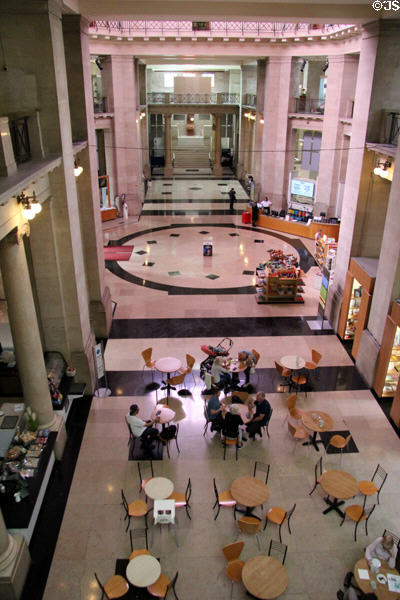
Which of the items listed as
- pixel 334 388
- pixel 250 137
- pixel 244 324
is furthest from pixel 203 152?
pixel 334 388

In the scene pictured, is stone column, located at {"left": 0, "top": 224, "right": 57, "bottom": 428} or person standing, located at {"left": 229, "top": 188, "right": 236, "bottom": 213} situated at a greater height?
stone column, located at {"left": 0, "top": 224, "right": 57, "bottom": 428}

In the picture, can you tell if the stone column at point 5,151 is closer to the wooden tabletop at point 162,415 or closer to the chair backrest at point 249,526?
the wooden tabletop at point 162,415

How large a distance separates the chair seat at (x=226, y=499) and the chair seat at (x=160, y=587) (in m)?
1.33

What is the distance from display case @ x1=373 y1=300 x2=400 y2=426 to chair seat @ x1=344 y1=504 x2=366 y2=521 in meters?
2.63

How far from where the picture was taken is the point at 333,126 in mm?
19031

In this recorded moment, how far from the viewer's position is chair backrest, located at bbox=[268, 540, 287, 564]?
5914 millimetres

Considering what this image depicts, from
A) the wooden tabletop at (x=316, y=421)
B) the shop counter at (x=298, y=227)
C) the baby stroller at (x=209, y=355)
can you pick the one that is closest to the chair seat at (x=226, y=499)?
the wooden tabletop at (x=316, y=421)

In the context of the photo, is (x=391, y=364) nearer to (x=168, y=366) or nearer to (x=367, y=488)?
(x=367, y=488)

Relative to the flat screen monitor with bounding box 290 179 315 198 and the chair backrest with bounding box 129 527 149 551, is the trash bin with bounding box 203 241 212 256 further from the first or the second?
the chair backrest with bounding box 129 527 149 551

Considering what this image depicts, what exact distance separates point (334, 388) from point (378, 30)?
7.36 m

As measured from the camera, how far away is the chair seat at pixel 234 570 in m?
5.56

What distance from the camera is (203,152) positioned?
35500 mm

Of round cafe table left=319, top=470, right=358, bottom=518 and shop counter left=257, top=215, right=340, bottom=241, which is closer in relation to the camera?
round cafe table left=319, top=470, right=358, bottom=518

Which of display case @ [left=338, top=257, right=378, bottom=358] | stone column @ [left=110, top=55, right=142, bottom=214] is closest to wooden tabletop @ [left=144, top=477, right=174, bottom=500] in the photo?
display case @ [left=338, top=257, right=378, bottom=358]
